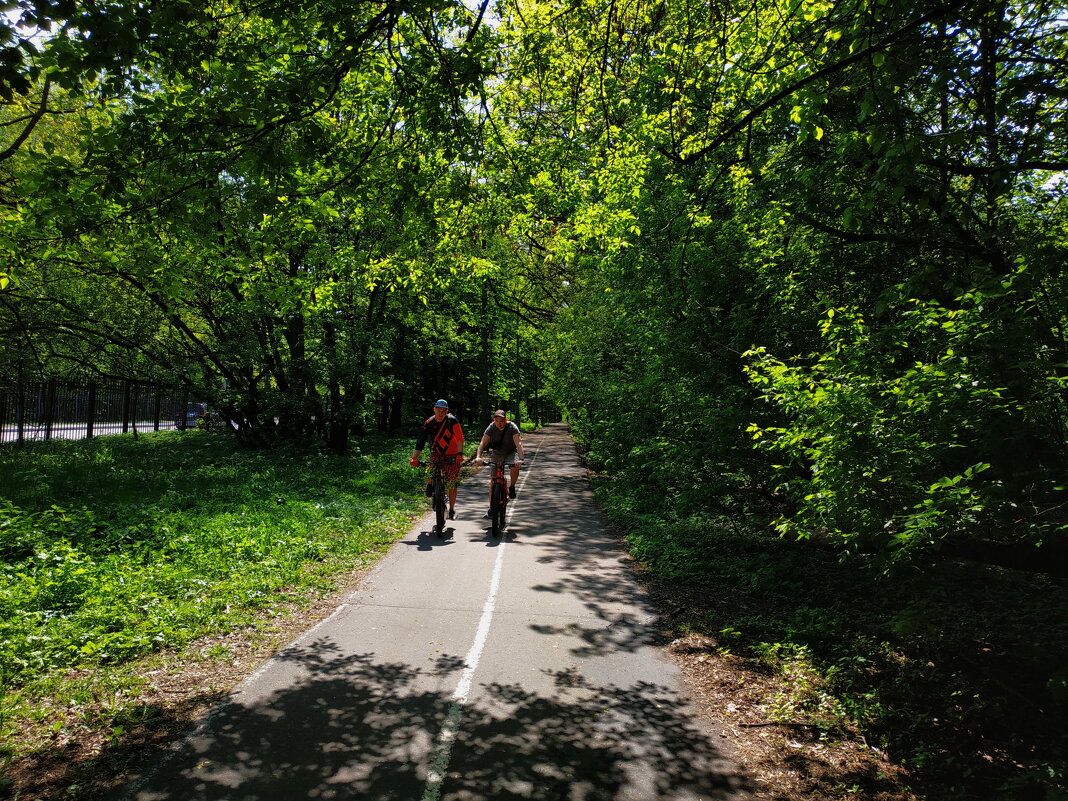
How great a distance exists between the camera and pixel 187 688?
4.49m

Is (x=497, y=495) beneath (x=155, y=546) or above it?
above

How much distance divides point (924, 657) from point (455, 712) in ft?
12.8

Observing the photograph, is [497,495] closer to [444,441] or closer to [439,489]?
[439,489]

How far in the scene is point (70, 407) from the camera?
2020cm

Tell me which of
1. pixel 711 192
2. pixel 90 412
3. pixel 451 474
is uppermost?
pixel 711 192

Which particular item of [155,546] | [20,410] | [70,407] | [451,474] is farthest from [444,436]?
[70,407]

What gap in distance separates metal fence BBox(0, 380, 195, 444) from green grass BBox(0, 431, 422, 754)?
3637mm

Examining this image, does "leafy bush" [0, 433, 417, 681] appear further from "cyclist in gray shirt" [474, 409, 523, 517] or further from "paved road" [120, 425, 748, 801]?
"cyclist in gray shirt" [474, 409, 523, 517]

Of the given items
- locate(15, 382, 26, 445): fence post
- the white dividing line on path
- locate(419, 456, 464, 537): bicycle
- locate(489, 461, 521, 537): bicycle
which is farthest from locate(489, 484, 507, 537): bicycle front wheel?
locate(15, 382, 26, 445): fence post

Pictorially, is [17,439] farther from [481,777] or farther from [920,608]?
[920,608]

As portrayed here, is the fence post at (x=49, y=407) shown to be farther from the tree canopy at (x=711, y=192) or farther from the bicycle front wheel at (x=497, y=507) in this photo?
the bicycle front wheel at (x=497, y=507)

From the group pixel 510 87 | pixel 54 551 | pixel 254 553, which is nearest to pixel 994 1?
pixel 510 87

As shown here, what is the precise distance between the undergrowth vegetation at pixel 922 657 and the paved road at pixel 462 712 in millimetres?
1032

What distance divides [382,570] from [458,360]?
946 inches
